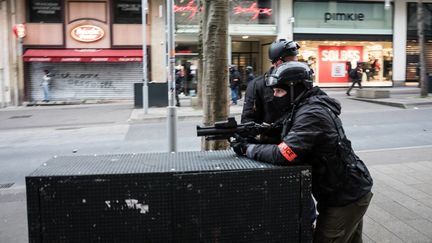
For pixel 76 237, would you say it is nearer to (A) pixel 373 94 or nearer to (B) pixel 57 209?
(B) pixel 57 209

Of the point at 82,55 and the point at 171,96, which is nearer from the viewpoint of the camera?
the point at 171,96

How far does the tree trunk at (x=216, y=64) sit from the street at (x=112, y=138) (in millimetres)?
2342

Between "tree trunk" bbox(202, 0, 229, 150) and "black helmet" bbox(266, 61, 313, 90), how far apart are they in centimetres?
210

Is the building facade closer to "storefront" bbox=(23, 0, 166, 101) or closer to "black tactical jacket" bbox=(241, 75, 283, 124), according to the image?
"storefront" bbox=(23, 0, 166, 101)

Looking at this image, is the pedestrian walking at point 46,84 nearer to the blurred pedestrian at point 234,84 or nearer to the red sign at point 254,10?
the blurred pedestrian at point 234,84

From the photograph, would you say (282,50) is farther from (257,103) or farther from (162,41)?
(162,41)

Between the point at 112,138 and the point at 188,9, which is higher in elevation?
the point at 188,9

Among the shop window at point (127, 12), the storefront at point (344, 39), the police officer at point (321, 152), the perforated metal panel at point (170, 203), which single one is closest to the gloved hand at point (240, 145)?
the police officer at point (321, 152)

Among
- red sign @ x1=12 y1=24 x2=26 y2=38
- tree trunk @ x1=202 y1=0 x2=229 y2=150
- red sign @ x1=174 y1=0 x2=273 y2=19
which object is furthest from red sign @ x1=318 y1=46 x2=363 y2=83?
tree trunk @ x1=202 y1=0 x2=229 y2=150

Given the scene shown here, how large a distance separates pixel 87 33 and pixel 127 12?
239 cm

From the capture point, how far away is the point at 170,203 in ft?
8.50

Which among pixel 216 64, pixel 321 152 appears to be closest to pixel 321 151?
pixel 321 152

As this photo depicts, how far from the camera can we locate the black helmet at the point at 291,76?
9.29 feet

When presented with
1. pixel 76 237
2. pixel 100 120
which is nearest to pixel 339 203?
pixel 76 237
